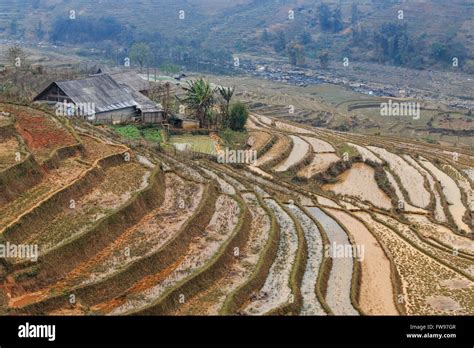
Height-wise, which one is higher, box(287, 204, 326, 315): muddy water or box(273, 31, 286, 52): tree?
box(273, 31, 286, 52): tree

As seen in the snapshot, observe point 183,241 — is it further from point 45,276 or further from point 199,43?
point 199,43

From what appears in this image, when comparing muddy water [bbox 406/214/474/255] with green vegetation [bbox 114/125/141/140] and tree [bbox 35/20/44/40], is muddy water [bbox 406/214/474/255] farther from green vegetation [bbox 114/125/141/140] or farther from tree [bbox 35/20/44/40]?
tree [bbox 35/20/44/40]

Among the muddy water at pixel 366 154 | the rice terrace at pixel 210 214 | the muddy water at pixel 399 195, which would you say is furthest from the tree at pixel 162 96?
the muddy water at pixel 399 195

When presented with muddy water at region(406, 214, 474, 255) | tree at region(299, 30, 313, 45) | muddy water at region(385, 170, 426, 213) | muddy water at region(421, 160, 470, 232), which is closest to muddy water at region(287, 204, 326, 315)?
muddy water at region(406, 214, 474, 255)

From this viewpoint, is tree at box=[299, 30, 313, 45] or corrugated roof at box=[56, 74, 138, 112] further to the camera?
tree at box=[299, 30, 313, 45]

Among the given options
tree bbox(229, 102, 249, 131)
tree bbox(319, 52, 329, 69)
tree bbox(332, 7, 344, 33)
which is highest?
tree bbox(332, 7, 344, 33)
